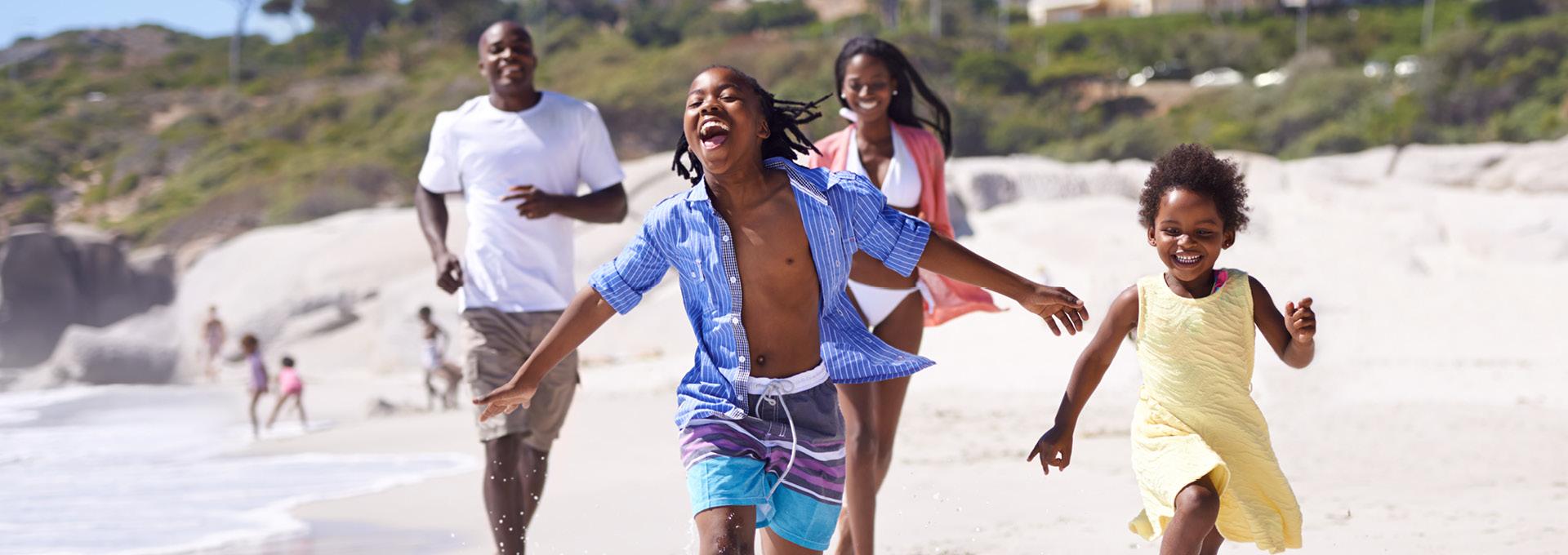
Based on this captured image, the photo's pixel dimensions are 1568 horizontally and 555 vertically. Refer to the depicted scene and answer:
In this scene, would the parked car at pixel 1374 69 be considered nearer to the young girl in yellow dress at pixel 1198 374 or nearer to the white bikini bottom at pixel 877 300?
the white bikini bottom at pixel 877 300

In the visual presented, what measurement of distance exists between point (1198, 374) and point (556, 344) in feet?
4.93

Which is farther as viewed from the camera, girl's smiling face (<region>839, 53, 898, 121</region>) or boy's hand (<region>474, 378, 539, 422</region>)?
girl's smiling face (<region>839, 53, 898, 121</region>)

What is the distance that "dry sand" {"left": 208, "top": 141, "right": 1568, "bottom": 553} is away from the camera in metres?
6.20

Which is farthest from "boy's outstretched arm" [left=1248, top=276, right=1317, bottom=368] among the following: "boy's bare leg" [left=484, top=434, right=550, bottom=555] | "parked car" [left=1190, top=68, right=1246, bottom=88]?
"parked car" [left=1190, top=68, right=1246, bottom=88]

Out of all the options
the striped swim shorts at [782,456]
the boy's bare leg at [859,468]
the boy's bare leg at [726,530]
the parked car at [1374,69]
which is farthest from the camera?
the parked car at [1374,69]

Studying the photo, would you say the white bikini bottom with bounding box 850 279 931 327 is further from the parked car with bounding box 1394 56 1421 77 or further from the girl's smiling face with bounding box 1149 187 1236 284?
the parked car with bounding box 1394 56 1421 77

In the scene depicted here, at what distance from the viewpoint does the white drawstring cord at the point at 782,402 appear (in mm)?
3451

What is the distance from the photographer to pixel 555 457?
9258 mm

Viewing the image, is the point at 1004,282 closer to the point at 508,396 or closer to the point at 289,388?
the point at 508,396

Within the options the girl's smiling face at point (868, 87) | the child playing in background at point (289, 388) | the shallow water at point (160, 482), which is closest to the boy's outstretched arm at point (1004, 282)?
the girl's smiling face at point (868, 87)

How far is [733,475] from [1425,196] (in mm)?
20414

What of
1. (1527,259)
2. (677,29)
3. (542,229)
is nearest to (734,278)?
(542,229)

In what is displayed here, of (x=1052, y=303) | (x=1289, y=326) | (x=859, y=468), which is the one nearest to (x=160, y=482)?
(x=859, y=468)

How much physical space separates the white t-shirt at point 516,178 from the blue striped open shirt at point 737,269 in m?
1.60
